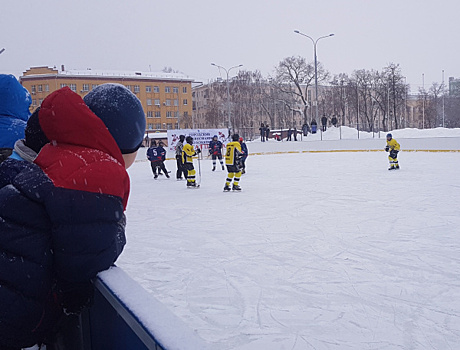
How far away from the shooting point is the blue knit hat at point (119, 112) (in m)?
1.42

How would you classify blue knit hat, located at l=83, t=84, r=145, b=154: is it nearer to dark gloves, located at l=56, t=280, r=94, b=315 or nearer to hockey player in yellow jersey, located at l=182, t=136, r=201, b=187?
dark gloves, located at l=56, t=280, r=94, b=315

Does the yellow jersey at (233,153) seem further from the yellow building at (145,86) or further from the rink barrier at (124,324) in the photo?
the yellow building at (145,86)

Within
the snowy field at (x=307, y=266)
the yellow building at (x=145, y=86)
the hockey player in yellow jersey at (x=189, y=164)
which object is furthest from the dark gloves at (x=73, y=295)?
the yellow building at (x=145, y=86)

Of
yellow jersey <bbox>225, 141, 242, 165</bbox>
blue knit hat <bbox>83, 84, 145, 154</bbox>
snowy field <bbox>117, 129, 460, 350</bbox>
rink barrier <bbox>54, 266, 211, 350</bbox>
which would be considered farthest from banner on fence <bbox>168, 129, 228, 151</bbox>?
blue knit hat <bbox>83, 84, 145, 154</bbox>

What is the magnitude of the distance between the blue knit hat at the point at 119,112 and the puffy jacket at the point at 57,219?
83mm

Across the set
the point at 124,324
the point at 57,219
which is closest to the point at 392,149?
the point at 124,324

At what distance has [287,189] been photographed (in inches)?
408

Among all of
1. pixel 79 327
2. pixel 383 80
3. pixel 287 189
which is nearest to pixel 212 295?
pixel 79 327

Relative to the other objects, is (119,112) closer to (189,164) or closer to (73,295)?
(73,295)

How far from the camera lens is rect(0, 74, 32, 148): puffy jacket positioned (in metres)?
2.40

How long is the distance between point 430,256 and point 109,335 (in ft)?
12.9

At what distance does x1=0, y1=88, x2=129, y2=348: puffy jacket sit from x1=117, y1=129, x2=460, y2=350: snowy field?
1.65 metres

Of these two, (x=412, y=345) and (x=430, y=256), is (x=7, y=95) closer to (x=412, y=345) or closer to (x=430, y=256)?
(x=412, y=345)

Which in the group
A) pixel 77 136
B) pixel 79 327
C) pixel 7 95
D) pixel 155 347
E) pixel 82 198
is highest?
pixel 7 95
